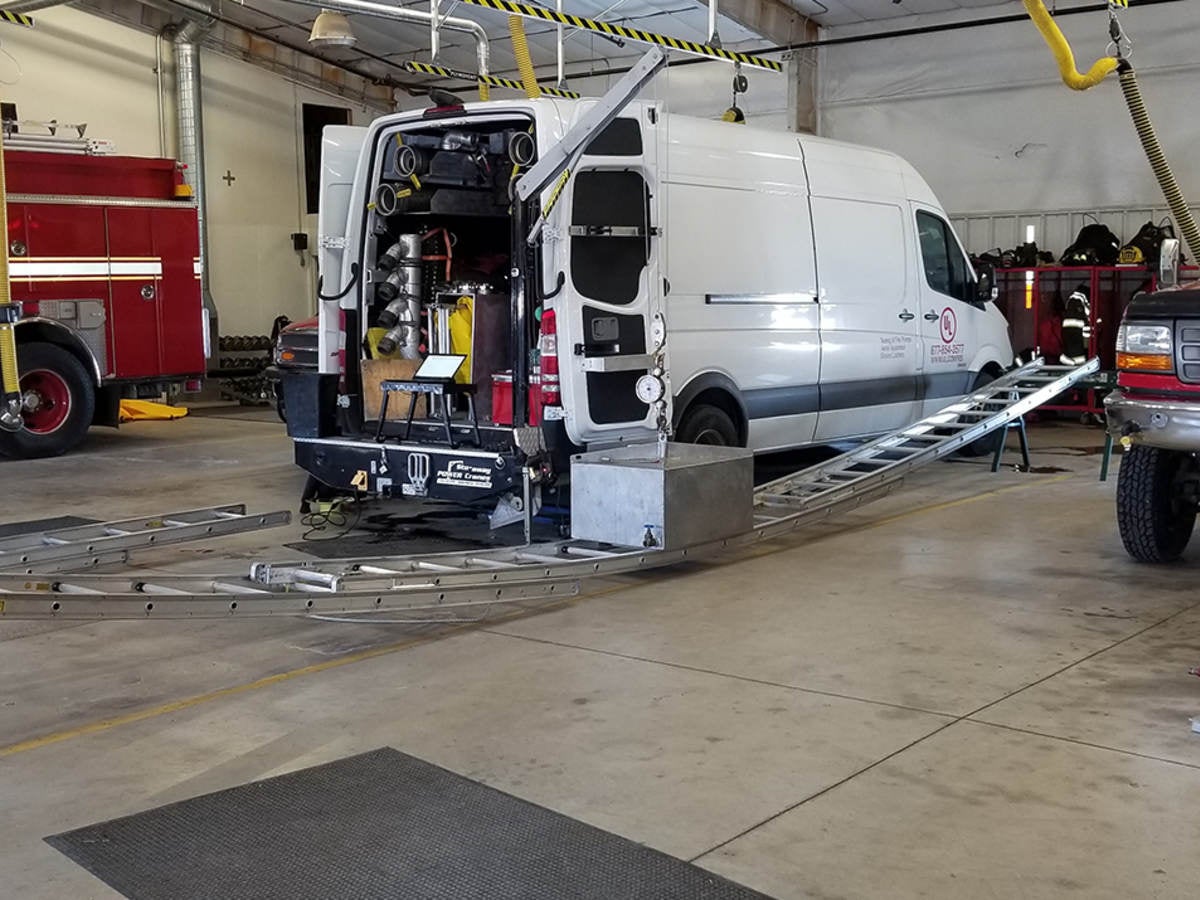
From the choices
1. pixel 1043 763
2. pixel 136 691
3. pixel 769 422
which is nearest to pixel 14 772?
pixel 136 691

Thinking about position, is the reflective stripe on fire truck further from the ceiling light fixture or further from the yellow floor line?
the yellow floor line

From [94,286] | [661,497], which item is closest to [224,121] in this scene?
[94,286]

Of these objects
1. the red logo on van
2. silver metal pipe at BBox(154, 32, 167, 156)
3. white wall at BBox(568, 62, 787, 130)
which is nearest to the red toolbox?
the red logo on van

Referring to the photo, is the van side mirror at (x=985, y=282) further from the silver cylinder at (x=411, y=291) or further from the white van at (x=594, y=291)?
the silver cylinder at (x=411, y=291)

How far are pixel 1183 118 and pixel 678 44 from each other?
24.3 feet

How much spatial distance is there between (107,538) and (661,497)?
262 cm

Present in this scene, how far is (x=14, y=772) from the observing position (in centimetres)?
411

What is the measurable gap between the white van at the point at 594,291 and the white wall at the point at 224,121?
11444 millimetres

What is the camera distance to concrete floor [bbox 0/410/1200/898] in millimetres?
3514

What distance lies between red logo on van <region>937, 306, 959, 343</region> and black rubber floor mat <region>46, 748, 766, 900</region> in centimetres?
751

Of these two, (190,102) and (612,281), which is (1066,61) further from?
(190,102)

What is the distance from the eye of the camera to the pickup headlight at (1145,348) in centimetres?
620

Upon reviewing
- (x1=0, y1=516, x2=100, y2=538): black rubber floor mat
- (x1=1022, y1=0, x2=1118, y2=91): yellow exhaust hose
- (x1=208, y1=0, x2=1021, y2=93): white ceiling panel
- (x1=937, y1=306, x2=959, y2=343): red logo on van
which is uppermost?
(x1=208, y1=0, x2=1021, y2=93): white ceiling panel

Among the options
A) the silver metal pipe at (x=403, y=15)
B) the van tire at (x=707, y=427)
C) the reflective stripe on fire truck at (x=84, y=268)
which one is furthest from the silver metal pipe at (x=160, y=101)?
the van tire at (x=707, y=427)
